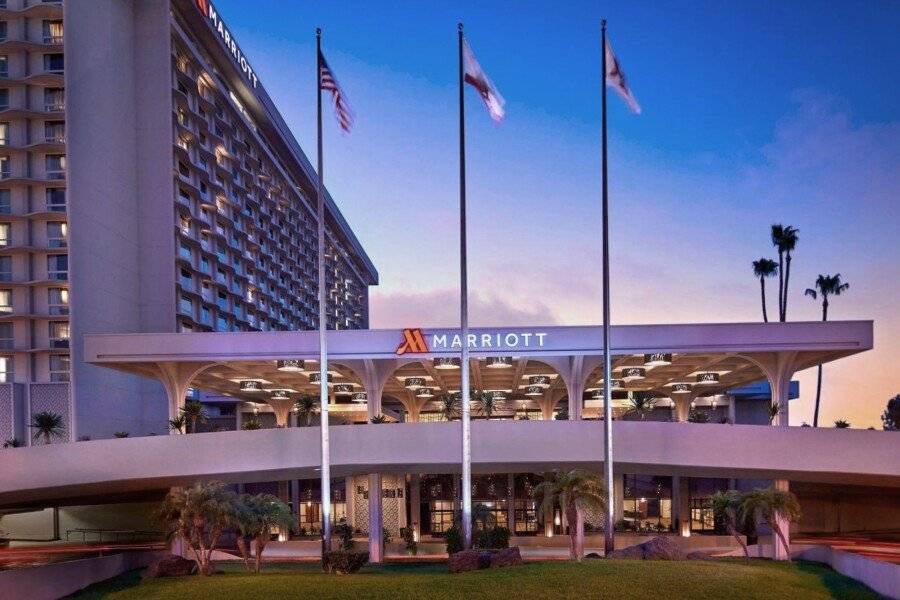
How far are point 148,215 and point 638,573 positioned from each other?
5128 centimetres

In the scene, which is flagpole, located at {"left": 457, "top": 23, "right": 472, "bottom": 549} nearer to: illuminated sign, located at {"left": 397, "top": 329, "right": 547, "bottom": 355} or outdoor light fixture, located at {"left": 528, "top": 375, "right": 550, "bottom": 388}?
illuminated sign, located at {"left": 397, "top": 329, "right": 547, "bottom": 355}

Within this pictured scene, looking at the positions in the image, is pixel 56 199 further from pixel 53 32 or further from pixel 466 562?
pixel 466 562

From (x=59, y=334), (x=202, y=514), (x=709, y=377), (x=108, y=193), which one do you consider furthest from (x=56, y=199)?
(x=709, y=377)

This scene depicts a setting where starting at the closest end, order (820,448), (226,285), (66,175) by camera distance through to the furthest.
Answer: (820,448)
(66,175)
(226,285)

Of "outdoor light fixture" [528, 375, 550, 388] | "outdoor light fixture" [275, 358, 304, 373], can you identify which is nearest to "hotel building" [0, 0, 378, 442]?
"outdoor light fixture" [275, 358, 304, 373]

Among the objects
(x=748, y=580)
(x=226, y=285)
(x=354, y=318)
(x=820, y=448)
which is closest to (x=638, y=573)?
(x=748, y=580)

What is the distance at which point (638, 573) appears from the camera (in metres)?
20.8

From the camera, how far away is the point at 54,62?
53.1 m

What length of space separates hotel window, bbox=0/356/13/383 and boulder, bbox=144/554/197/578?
33.8 m

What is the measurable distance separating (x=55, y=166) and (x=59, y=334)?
12.0 m

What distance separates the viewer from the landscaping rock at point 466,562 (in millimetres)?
23031

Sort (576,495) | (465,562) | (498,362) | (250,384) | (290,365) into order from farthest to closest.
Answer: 1. (250,384)
2. (290,365)
3. (498,362)
4. (576,495)
5. (465,562)

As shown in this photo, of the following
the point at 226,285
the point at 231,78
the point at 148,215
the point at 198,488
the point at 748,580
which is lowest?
the point at 748,580

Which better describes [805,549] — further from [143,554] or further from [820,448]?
[143,554]
